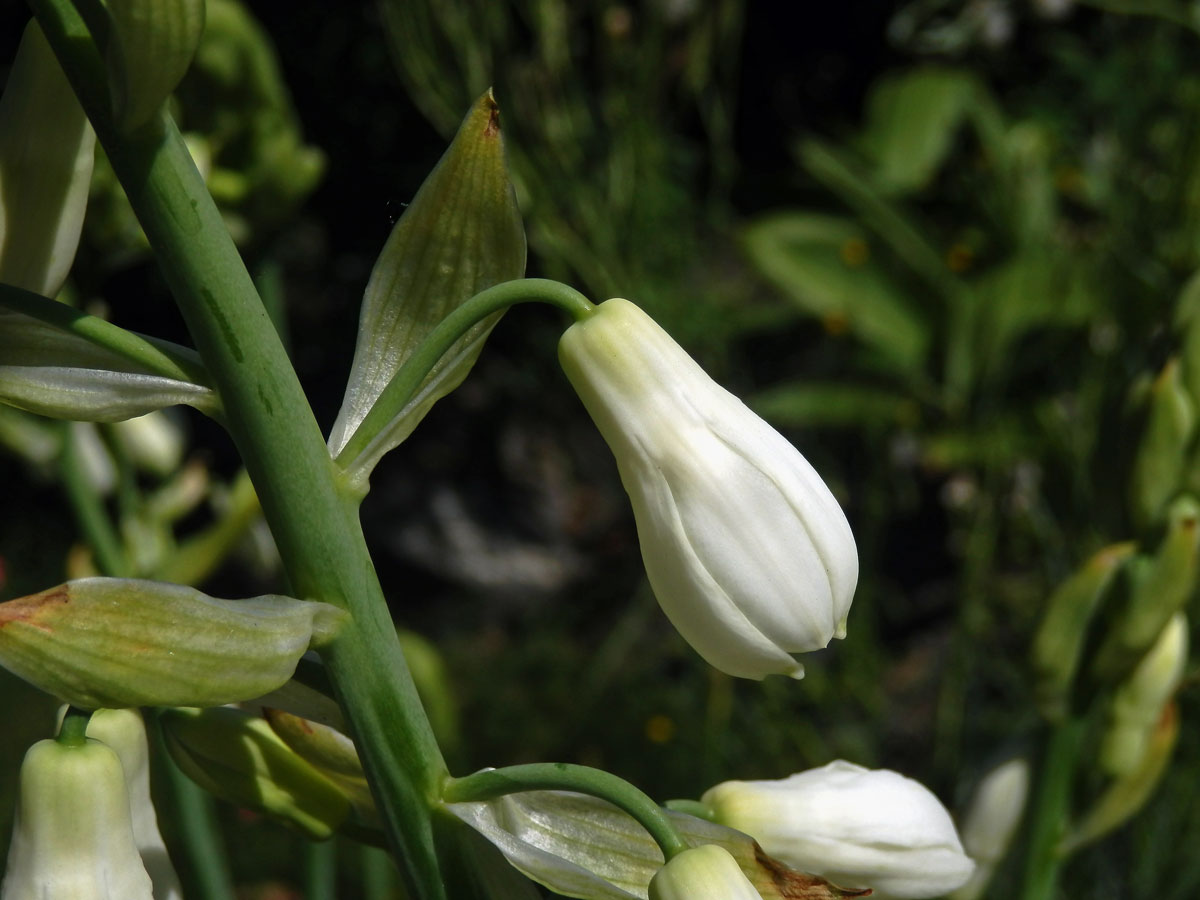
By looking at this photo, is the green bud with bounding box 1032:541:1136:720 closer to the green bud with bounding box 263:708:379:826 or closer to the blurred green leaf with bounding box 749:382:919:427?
the green bud with bounding box 263:708:379:826

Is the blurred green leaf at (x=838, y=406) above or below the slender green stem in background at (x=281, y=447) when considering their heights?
above

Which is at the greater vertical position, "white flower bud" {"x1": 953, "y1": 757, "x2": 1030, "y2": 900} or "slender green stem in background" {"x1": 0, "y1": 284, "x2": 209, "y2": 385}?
"slender green stem in background" {"x1": 0, "y1": 284, "x2": 209, "y2": 385}

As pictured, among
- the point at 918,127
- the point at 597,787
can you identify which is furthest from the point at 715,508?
the point at 918,127

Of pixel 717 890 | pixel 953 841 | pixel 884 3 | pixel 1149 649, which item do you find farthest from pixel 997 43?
pixel 717 890

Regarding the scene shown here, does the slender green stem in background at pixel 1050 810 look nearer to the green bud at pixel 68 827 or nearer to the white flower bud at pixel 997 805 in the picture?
the white flower bud at pixel 997 805

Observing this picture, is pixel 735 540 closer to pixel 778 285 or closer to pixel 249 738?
pixel 249 738

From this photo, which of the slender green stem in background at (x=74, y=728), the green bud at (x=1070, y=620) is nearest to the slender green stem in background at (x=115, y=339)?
the slender green stem in background at (x=74, y=728)

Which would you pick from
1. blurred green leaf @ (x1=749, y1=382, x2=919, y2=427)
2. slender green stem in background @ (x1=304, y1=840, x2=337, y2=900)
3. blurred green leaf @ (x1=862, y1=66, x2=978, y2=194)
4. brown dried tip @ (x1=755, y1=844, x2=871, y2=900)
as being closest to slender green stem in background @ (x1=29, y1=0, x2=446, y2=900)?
brown dried tip @ (x1=755, y1=844, x2=871, y2=900)
